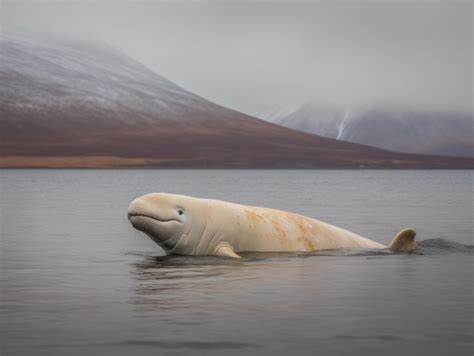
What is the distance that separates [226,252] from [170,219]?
5.49 ft

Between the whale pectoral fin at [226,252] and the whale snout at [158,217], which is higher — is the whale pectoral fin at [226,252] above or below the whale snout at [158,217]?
below

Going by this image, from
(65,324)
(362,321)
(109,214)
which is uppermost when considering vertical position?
(362,321)

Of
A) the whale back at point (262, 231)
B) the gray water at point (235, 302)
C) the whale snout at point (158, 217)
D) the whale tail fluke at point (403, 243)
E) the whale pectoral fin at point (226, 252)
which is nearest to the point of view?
the gray water at point (235, 302)

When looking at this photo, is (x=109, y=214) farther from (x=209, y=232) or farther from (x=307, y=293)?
(x=307, y=293)

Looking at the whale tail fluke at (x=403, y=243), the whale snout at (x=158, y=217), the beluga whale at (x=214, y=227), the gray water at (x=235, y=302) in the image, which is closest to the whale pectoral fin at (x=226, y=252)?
the beluga whale at (x=214, y=227)

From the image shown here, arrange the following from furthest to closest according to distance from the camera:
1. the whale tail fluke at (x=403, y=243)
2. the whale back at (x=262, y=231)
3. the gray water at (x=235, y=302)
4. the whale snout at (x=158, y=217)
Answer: the whale tail fluke at (x=403, y=243) < the whale back at (x=262, y=231) < the whale snout at (x=158, y=217) < the gray water at (x=235, y=302)

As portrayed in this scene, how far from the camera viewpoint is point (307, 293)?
18.6 metres

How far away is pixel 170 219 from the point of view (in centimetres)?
2384

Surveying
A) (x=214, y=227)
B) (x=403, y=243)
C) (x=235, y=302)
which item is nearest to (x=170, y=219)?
(x=214, y=227)

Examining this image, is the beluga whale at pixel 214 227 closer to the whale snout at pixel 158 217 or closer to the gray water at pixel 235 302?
the whale snout at pixel 158 217

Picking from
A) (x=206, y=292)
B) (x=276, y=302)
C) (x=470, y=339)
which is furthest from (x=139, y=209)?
(x=470, y=339)

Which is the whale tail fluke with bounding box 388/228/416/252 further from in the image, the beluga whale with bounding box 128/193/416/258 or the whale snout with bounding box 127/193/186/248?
the whale snout with bounding box 127/193/186/248

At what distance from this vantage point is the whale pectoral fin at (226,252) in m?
23.7

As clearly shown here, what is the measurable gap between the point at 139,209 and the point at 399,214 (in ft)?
107
